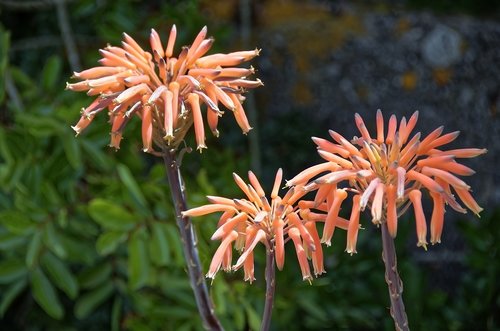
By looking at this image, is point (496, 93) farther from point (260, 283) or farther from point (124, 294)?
point (124, 294)

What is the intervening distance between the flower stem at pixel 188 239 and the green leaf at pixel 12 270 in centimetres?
180

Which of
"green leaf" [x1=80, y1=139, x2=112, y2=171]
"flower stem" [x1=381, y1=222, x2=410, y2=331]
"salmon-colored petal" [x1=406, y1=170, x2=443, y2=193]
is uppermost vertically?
"green leaf" [x1=80, y1=139, x2=112, y2=171]

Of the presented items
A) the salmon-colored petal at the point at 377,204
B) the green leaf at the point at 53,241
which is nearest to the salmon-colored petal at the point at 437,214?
the salmon-colored petal at the point at 377,204

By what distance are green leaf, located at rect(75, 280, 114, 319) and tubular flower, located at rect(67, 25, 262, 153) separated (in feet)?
6.24

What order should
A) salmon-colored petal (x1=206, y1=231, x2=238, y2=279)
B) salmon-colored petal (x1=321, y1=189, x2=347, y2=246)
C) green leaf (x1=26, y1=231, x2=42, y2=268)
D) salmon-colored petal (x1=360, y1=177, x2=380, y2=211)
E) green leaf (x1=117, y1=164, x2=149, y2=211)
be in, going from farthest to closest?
green leaf (x1=26, y1=231, x2=42, y2=268) → green leaf (x1=117, y1=164, x2=149, y2=211) → salmon-colored petal (x1=206, y1=231, x2=238, y2=279) → salmon-colored petal (x1=321, y1=189, x2=347, y2=246) → salmon-colored petal (x1=360, y1=177, x2=380, y2=211)

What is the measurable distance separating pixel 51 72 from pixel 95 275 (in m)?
0.84

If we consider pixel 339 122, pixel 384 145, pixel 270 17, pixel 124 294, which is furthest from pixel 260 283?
pixel 384 145

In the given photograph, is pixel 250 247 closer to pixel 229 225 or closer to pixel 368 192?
pixel 229 225

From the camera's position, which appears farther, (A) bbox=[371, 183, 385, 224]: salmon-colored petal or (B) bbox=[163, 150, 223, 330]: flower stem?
(B) bbox=[163, 150, 223, 330]: flower stem

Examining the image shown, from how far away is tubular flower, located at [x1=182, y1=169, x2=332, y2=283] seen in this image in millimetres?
1669

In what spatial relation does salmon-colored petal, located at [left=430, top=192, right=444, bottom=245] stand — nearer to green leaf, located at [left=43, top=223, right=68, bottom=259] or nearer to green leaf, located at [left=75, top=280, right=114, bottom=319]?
green leaf, located at [left=43, top=223, right=68, bottom=259]

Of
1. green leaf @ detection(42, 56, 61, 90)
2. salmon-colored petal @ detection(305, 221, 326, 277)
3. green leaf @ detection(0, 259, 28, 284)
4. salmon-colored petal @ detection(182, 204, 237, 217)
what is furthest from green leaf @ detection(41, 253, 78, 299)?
salmon-colored petal @ detection(305, 221, 326, 277)

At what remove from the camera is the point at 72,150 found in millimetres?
3432

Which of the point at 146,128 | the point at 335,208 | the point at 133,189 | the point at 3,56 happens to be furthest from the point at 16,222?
the point at 335,208
